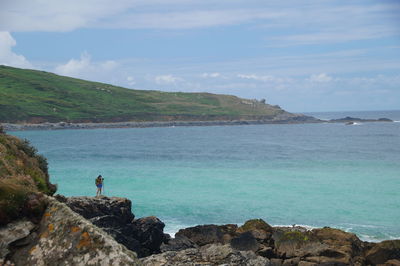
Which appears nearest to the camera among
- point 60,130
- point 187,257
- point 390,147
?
point 187,257

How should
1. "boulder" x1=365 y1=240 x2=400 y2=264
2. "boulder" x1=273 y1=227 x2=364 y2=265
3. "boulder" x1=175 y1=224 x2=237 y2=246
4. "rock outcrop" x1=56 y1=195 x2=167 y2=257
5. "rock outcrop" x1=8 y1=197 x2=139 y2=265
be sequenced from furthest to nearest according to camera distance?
"boulder" x1=175 y1=224 x2=237 y2=246 → "rock outcrop" x1=56 y1=195 x2=167 y2=257 → "boulder" x1=365 y1=240 x2=400 y2=264 → "boulder" x1=273 y1=227 x2=364 y2=265 → "rock outcrop" x1=8 y1=197 x2=139 y2=265

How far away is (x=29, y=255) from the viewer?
16.6 ft

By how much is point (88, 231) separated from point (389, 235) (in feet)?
100

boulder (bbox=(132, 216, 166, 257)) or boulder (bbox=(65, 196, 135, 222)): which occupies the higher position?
boulder (bbox=(65, 196, 135, 222))

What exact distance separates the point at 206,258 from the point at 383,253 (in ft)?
36.3

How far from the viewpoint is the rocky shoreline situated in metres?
5.03

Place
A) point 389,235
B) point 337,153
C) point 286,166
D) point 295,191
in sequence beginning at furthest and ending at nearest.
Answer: point 337,153
point 286,166
point 295,191
point 389,235

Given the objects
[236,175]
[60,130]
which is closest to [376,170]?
[236,175]

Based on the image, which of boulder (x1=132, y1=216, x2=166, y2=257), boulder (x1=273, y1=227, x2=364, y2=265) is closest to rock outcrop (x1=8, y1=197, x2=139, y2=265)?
boulder (x1=273, y1=227, x2=364, y2=265)

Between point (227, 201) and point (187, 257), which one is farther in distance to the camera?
point (227, 201)

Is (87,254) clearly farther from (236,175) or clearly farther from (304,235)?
(236,175)

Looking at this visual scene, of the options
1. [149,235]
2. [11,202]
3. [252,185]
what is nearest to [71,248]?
[11,202]

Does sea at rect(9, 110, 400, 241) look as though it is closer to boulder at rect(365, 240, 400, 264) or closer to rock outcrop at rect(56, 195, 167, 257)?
rock outcrop at rect(56, 195, 167, 257)

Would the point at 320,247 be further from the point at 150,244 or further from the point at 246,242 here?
the point at 150,244
